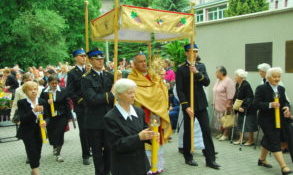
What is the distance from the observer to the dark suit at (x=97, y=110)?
17.7 ft

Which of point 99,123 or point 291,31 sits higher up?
point 291,31

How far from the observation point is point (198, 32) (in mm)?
10781

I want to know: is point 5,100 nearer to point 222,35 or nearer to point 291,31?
point 222,35

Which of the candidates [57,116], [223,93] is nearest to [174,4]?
[223,93]

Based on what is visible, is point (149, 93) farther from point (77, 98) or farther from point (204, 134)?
point (77, 98)

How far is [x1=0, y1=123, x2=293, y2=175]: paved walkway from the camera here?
6.54 metres

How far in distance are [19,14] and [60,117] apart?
64.0ft

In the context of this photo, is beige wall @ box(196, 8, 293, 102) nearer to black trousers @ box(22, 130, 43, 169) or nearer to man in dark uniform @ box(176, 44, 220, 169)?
man in dark uniform @ box(176, 44, 220, 169)

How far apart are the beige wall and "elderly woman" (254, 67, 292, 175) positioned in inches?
77.2

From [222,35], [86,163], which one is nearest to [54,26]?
[222,35]

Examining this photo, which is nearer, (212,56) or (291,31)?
(291,31)

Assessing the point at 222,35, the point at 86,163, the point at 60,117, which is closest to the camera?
the point at 86,163

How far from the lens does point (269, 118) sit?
6.20m

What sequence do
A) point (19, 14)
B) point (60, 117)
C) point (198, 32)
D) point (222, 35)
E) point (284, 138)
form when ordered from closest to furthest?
point (284, 138), point (60, 117), point (222, 35), point (198, 32), point (19, 14)
